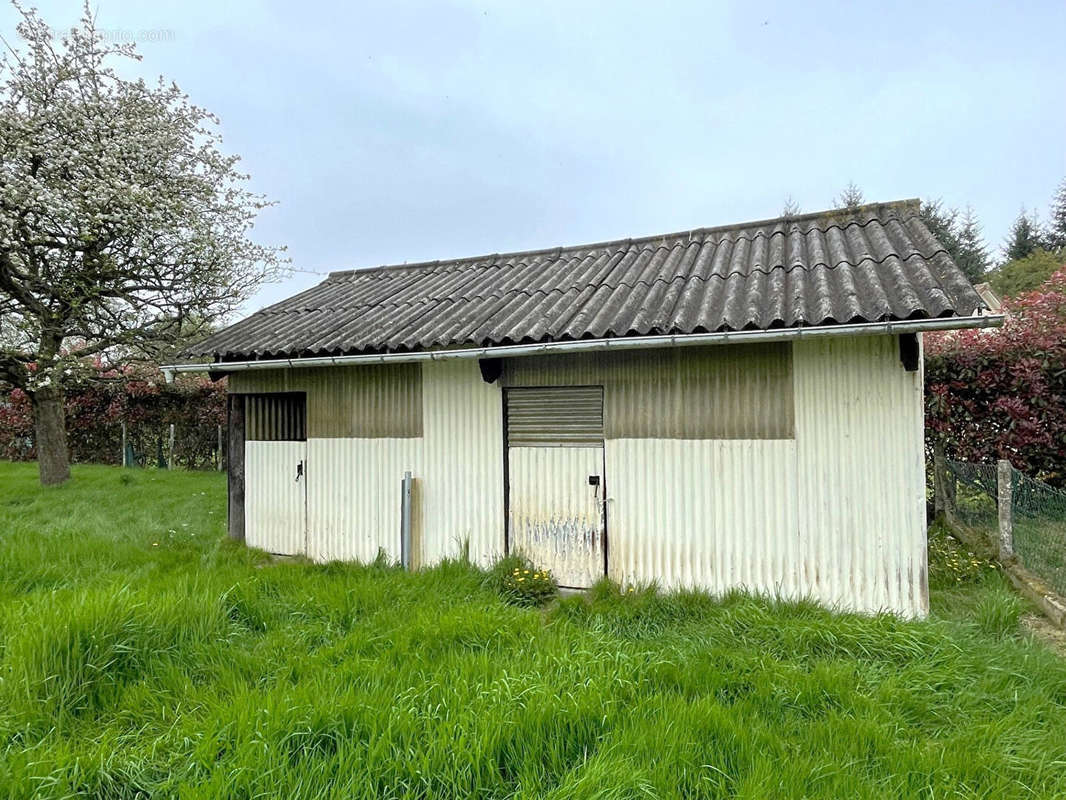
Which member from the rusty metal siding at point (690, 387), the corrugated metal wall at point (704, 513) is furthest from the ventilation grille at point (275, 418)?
the corrugated metal wall at point (704, 513)

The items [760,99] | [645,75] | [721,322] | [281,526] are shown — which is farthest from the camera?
[760,99]

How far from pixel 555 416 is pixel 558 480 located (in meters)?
0.62

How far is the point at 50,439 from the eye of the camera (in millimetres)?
10680

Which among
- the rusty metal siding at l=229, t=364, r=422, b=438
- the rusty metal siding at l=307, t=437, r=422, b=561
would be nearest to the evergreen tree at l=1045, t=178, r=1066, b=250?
the rusty metal siding at l=229, t=364, r=422, b=438

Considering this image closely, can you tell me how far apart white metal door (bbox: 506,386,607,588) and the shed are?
20 mm

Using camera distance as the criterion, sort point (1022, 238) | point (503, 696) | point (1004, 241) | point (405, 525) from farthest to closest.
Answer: point (1004, 241)
point (1022, 238)
point (405, 525)
point (503, 696)

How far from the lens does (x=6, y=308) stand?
1009 centimetres

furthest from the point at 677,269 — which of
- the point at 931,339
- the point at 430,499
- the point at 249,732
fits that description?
the point at 249,732

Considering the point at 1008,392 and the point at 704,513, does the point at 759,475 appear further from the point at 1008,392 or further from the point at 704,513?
the point at 1008,392

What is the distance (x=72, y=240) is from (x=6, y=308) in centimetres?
206

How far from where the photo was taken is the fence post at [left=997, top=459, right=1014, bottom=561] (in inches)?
201

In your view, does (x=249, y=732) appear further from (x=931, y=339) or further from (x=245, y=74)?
(x=245, y=74)

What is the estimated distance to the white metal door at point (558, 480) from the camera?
5.02m

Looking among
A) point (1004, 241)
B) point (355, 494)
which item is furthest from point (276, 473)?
point (1004, 241)
